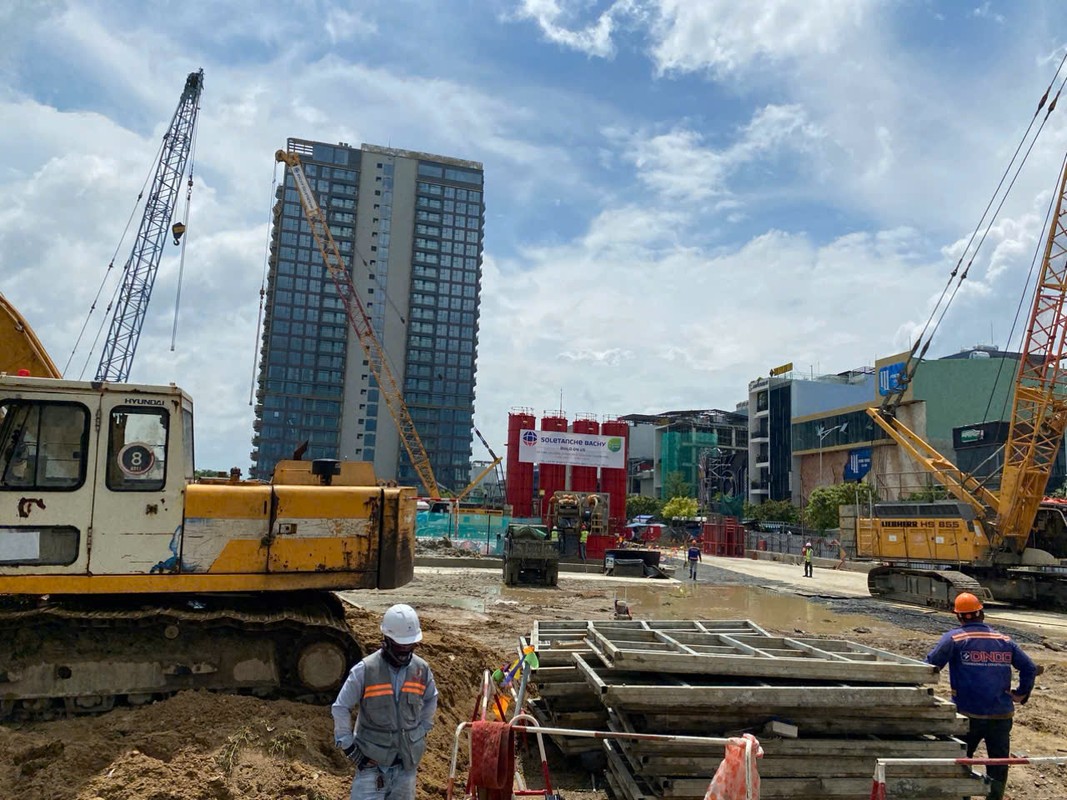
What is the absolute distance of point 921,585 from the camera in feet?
79.3

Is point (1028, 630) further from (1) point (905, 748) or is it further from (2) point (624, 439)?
(2) point (624, 439)

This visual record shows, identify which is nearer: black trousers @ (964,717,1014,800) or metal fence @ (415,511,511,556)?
black trousers @ (964,717,1014,800)

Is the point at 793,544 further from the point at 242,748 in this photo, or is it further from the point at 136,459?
the point at 242,748

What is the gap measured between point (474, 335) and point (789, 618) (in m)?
108

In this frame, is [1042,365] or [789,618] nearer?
[789,618]

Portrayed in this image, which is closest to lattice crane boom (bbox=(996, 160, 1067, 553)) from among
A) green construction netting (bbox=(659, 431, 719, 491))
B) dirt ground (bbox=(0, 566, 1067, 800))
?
dirt ground (bbox=(0, 566, 1067, 800))

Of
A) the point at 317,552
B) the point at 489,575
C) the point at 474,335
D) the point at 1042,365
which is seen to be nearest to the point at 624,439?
the point at 489,575

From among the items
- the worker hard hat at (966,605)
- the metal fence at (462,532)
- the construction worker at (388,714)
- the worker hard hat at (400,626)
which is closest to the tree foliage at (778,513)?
the metal fence at (462,532)

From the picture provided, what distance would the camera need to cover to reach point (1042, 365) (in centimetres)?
2428

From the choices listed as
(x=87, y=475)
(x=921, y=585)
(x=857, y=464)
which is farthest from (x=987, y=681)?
(x=857, y=464)

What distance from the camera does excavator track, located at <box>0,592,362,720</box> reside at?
692cm

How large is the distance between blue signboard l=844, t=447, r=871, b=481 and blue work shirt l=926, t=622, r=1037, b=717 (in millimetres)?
70658

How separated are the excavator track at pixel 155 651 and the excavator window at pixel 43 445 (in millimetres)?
1191

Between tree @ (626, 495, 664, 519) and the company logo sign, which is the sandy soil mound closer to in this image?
the company logo sign
